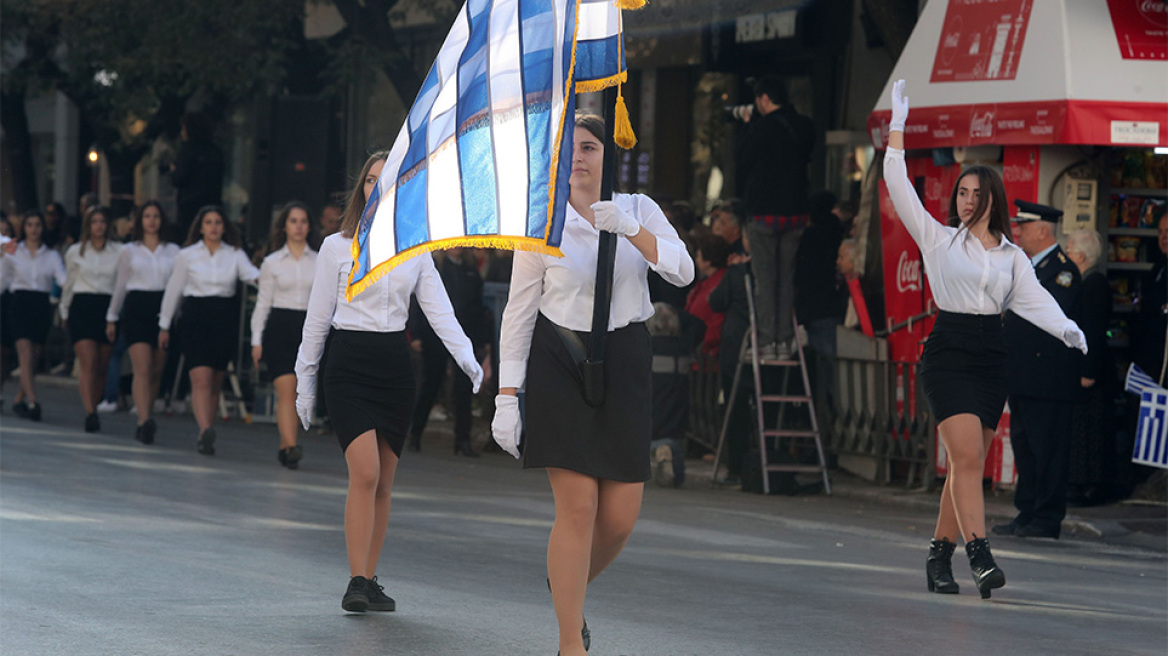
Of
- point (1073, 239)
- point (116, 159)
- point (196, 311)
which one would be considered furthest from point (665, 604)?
point (116, 159)

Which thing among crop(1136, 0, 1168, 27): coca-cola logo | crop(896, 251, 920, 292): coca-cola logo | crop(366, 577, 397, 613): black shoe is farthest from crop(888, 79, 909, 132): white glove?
crop(896, 251, 920, 292): coca-cola logo

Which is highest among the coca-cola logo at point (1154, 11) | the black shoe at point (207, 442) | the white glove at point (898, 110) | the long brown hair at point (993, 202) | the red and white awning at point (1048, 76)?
the coca-cola logo at point (1154, 11)

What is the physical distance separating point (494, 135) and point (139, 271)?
1052 centimetres

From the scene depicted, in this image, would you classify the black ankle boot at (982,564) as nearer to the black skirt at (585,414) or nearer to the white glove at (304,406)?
the black skirt at (585,414)

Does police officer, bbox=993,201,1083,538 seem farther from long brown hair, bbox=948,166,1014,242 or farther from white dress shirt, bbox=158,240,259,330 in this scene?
white dress shirt, bbox=158,240,259,330

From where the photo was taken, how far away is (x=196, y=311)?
48.3ft

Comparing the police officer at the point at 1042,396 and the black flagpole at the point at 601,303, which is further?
the police officer at the point at 1042,396

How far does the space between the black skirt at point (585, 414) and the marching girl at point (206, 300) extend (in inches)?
359

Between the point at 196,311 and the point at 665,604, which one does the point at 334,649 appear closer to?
the point at 665,604

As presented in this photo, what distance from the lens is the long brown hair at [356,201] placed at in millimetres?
7578

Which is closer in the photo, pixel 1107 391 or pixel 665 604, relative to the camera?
pixel 665 604

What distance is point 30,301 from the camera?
17500 millimetres

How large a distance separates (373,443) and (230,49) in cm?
1220

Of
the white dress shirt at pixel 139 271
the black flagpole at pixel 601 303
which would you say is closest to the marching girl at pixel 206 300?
the white dress shirt at pixel 139 271
